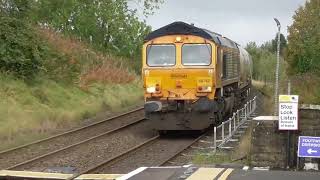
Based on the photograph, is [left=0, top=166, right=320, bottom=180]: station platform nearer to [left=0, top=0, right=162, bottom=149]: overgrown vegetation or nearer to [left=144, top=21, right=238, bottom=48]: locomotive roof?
[left=0, top=0, right=162, bottom=149]: overgrown vegetation

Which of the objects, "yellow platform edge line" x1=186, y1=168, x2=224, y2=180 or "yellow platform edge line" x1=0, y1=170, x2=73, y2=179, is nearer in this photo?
"yellow platform edge line" x1=186, y1=168, x2=224, y2=180

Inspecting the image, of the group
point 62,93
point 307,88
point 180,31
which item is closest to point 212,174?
point 307,88

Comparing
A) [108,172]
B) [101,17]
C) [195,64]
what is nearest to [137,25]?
[101,17]

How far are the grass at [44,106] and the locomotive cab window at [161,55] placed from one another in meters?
4.12

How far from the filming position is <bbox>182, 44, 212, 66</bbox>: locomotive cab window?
18844 millimetres

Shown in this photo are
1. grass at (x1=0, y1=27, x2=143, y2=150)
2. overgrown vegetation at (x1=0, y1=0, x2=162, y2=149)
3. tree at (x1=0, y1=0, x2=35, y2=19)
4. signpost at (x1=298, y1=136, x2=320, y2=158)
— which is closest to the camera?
signpost at (x1=298, y1=136, x2=320, y2=158)

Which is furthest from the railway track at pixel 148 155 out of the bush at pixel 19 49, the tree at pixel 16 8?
the tree at pixel 16 8

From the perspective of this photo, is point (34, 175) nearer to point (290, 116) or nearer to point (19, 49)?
point (290, 116)

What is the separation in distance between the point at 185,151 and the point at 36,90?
9925mm

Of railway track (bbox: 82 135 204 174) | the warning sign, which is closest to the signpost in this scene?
the warning sign

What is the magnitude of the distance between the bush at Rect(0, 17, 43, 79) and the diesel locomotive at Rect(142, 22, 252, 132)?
7.23 meters

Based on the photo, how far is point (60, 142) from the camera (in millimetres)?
17469

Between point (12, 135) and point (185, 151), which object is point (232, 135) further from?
point (12, 135)

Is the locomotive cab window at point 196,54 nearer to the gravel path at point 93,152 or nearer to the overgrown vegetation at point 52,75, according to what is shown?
the gravel path at point 93,152
